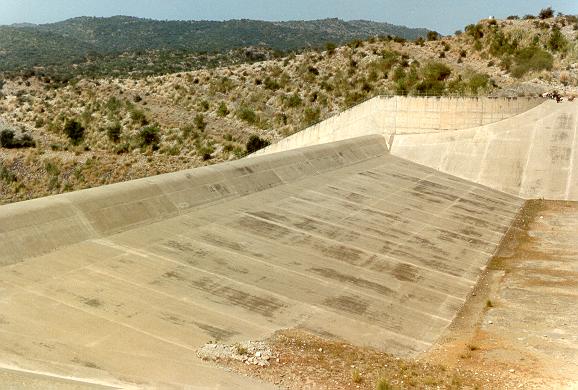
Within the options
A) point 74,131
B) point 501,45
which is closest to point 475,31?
point 501,45

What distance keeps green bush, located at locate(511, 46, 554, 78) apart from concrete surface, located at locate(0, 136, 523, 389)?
897 inches

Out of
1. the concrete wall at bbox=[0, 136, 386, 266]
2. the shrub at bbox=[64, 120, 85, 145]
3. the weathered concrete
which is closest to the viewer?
the concrete wall at bbox=[0, 136, 386, 266]

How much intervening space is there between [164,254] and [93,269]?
169cm

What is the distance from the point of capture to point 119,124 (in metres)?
47.9

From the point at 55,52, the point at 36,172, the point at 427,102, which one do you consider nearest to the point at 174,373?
the point at 427,102

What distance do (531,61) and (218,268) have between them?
34317 millimetres

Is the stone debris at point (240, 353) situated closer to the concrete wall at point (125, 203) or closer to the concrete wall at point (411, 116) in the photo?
the concrete wall at point (125, 203)

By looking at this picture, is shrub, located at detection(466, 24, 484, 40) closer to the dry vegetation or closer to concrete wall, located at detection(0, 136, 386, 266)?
concrete wall, located at detection(0, 136, 386, 266)

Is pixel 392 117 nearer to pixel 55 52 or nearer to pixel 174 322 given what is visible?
pixel 174 322

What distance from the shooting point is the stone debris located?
9180mm

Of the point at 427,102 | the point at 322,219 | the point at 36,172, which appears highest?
the point at 427,102

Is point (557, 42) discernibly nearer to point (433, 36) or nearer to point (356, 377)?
point (433, 36)

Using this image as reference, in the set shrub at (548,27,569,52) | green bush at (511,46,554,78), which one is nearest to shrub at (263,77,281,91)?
green bush at (511,46,554,78)

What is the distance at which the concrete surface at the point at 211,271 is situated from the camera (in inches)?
352
